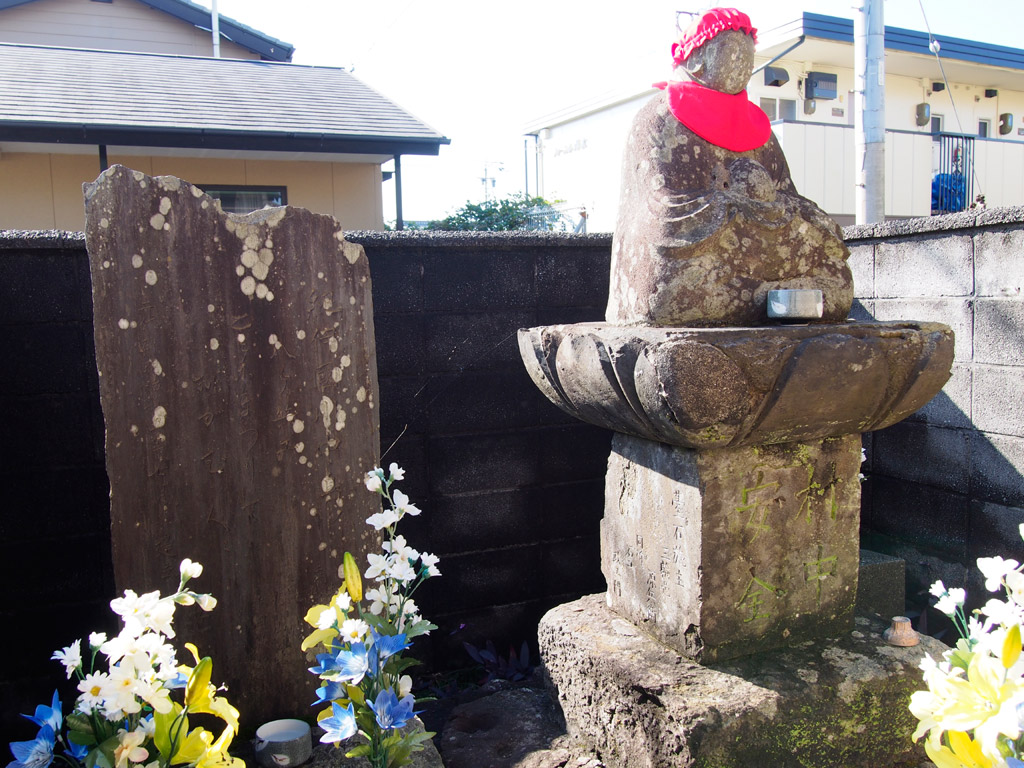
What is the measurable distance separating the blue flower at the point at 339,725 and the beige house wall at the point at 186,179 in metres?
6.22

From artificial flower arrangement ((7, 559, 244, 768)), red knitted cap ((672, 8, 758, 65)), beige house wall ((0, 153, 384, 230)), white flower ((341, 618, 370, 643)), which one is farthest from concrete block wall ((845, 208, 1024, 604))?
beige house wall ((0, 153, 384, 230))

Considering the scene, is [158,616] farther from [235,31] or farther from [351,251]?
[235,31]

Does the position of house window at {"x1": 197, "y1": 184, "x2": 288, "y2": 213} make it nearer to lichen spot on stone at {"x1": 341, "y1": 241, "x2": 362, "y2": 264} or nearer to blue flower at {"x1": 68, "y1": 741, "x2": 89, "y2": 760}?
lichen spot on stone at {"x1": 341, "y1": 241, "x2": 362, "y2": 264}

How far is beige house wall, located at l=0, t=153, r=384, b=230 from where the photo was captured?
7008mm

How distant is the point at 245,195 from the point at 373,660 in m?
6.97

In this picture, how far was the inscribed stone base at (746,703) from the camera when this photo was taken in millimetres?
1962

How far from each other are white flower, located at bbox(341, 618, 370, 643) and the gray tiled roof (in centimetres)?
614

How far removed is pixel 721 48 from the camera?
2268 millimetres

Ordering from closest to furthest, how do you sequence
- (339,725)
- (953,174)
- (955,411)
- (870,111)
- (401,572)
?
(339,725) < (401,572) < (955,411) < (870,111) < (953,174)

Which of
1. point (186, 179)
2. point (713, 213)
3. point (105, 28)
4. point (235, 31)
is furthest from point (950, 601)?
point (105, 28)

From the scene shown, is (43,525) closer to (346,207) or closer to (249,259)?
(249,259)

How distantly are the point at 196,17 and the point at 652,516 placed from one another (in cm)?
1078

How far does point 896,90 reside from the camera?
39.8ft

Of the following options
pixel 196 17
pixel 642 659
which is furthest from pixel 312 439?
pixel 196 17
